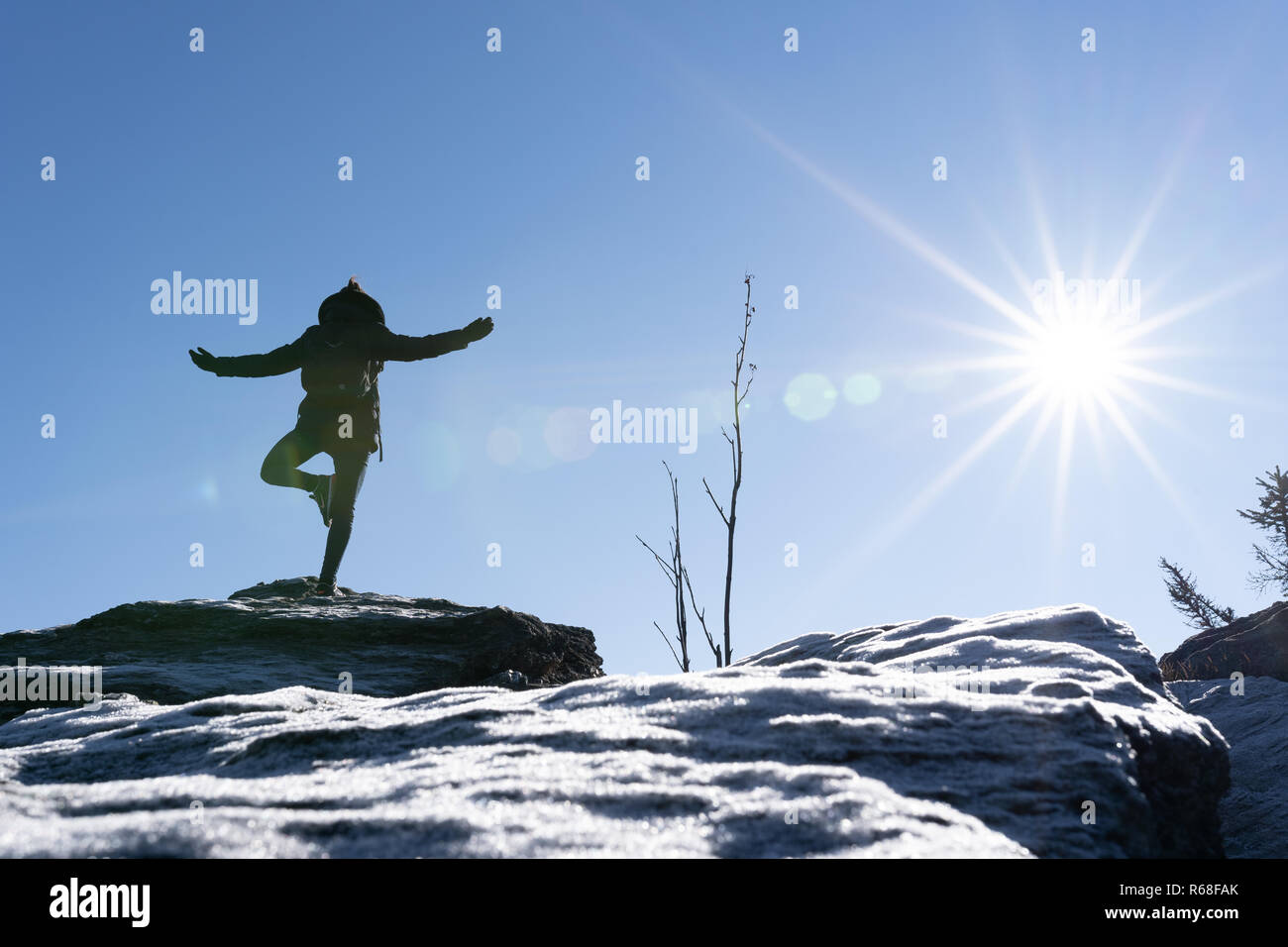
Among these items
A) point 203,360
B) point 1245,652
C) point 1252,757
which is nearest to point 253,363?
point 203,360

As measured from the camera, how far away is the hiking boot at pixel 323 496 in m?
8.04

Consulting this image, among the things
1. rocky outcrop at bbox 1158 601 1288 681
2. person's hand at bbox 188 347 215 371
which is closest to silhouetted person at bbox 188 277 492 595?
person's hand at bbox 188 347 215 371

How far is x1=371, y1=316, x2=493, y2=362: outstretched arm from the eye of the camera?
7.96 m

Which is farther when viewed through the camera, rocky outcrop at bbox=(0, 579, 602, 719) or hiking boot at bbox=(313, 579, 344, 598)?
hiking boot at bbox=(313, 579, 344, 598)

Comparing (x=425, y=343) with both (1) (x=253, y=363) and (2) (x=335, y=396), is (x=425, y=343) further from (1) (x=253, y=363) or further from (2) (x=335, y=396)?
(1) (x=253, y=363)

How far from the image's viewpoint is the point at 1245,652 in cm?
922

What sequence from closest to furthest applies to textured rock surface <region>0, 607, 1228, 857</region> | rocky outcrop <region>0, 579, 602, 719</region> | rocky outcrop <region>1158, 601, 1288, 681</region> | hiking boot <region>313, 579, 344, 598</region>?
textured rock surface <region>0, 607, 1228, 857</region> < rocky outcrop <region>0, 579, 602, 719</region> < hiking boot <region>313, 579, 344, 598</region> < rocky outcrop <region>1158, 601, 1288, 681</region>

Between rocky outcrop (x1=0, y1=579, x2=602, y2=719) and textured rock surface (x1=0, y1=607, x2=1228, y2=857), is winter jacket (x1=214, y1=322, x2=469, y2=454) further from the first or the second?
textured rock surface (x1=0, y1=607, x2=1228, y2=857)

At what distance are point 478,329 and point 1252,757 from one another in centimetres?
666

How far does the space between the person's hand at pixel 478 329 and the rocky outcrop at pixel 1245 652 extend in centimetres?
834

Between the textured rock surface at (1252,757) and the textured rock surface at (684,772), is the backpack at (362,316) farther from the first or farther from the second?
the textured rock surface at (1252,757)
